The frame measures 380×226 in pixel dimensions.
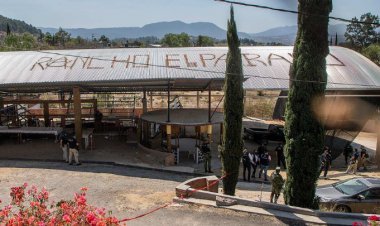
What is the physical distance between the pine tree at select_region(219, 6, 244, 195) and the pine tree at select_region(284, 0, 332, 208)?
7.59 ft

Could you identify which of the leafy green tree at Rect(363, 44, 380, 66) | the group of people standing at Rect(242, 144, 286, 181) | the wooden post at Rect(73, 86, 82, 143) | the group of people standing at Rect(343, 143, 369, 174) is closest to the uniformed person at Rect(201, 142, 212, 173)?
the group of people standing at Rect(242, 144, 286, 181)

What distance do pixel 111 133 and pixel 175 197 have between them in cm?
1398

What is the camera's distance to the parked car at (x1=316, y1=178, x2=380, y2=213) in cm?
1379

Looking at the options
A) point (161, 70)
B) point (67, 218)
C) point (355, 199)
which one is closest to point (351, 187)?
point (355, 199)

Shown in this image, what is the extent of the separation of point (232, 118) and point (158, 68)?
25.6ft

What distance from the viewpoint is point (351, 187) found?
14641 millimetres

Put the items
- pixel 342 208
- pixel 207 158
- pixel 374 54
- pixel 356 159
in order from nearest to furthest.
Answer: pixel 342 208
pixel 207 158
pixel 356 159
pixel 374 54

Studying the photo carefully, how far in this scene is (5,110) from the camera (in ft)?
83.9

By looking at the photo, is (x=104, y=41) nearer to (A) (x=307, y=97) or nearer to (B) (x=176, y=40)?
(B) (x=176, y=40)

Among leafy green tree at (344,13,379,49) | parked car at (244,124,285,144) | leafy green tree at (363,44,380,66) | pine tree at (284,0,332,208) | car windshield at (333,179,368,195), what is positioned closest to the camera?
pine tree at (284,0,332,208)

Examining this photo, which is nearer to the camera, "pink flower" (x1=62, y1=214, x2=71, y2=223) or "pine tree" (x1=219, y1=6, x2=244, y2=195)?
"pink flower" (x1=62, y1=214, x2=71, y2=223)

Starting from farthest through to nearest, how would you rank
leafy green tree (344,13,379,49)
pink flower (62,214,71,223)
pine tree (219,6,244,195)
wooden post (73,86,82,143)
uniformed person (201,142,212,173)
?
leafy green tree (344,13,379,49), wooden post (73,86,82,143), uniformed person (201,142,212,173), pine tree (219,6,244,195), pink flower (62,214,71,223)

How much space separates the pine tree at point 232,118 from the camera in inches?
574

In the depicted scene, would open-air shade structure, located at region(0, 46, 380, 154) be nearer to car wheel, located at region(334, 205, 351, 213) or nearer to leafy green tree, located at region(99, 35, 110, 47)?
car wheel, located at region(334, 205, 351, 213)
